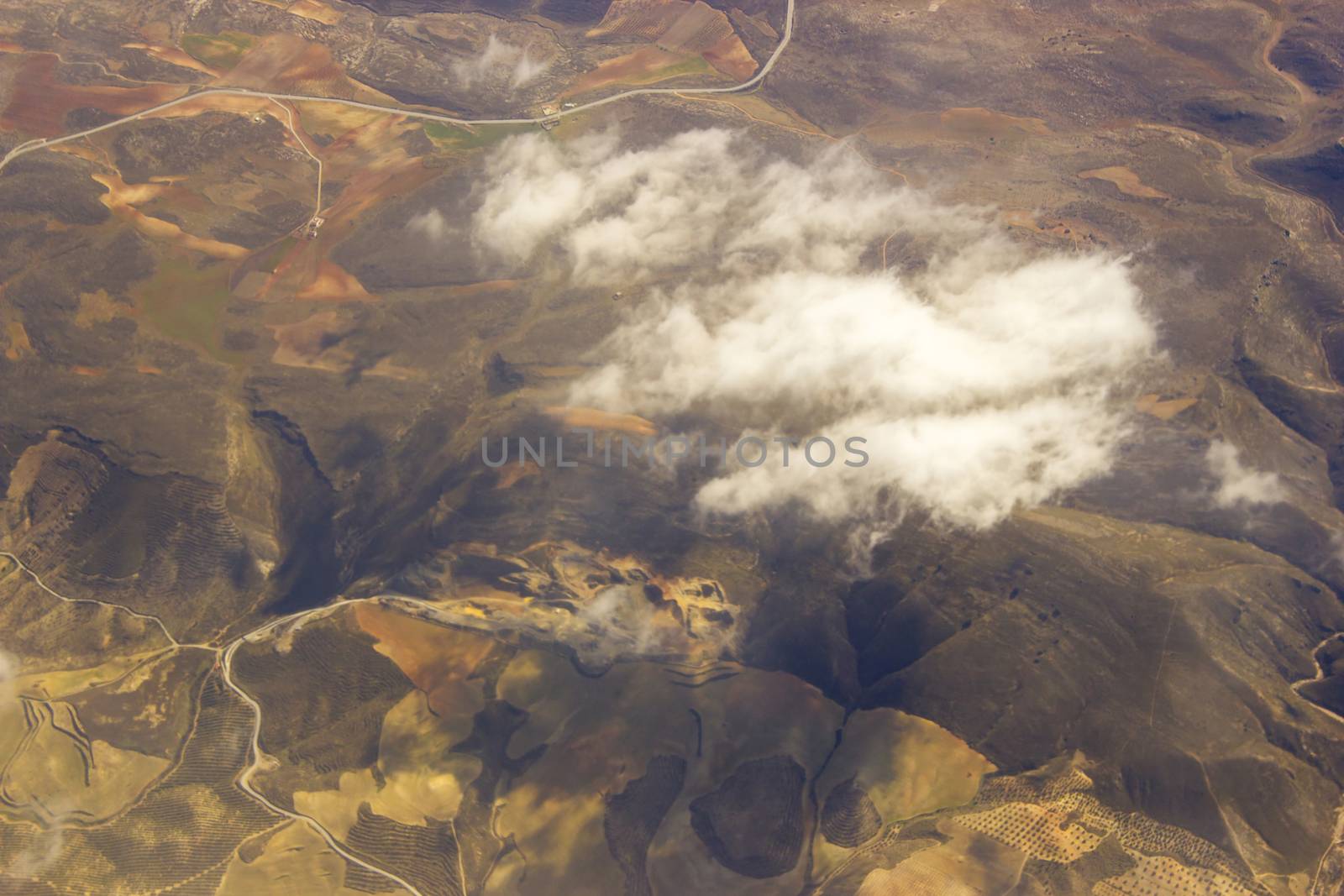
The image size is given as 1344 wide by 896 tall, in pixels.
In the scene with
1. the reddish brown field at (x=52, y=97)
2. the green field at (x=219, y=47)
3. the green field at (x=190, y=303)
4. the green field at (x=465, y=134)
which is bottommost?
the green field at (x=190, y=303)

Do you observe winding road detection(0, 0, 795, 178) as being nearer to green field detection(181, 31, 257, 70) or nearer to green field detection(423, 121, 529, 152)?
green field detection(423, 121, 529, 152)

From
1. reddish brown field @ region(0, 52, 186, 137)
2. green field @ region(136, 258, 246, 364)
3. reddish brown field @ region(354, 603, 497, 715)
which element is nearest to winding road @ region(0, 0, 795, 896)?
reddish brown field @ region(0, 52, 186, 137)

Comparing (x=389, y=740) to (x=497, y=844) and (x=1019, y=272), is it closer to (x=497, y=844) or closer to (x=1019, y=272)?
(x=497, y=844)

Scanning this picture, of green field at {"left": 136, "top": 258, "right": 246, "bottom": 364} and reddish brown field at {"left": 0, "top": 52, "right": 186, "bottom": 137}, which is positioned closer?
green field at {"left": 136, "top": 258, "right": 246, "bottom": 364}

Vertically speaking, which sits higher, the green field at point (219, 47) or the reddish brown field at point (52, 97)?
the green field at point (219, 47)

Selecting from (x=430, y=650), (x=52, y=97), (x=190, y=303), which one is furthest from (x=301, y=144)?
(x=430, y=650)

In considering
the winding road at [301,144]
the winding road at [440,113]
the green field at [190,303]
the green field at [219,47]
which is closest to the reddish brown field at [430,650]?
the winding road at [301,144]

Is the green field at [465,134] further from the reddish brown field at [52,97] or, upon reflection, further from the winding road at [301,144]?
the reddish brown field at [52,97]

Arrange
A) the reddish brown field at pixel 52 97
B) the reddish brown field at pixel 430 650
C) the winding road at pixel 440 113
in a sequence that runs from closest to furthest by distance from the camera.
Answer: the reddish brown field at pixel 430 650
the reddish brown field at pixel 52 97
the winding road at pixel 440 113
